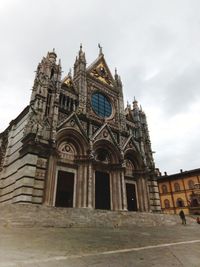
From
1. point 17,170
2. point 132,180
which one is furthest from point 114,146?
point 17,170

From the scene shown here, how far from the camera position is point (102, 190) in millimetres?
18344

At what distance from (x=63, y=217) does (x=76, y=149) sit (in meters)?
7.52

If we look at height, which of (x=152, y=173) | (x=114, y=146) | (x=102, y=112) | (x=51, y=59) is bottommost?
(x=152, y=173)

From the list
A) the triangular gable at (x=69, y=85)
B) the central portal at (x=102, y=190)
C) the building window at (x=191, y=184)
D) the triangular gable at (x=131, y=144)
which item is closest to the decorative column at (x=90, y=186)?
the central portal at (x=102, y=190)

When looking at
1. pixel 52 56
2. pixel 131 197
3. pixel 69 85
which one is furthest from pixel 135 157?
pixel 52 56

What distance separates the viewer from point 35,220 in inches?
397

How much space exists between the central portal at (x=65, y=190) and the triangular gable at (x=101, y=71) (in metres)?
13.7

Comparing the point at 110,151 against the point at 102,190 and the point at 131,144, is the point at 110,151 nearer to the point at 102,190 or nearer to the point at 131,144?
the point at 131,144

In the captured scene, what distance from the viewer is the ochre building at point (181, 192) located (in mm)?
32419

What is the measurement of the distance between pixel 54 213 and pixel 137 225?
6.41 metres

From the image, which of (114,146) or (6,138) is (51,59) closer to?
(6,138)

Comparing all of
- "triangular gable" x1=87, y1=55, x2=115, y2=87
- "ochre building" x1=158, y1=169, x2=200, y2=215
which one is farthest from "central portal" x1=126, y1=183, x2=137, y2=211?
"ochre building" x1=158, y1=169, x2=200, y2=215

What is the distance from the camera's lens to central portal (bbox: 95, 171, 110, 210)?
58.0 ft

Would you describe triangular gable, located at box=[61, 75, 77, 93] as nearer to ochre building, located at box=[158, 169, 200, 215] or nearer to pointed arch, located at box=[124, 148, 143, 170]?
pointed arch, located at box=[124, 148, 143, 170]
